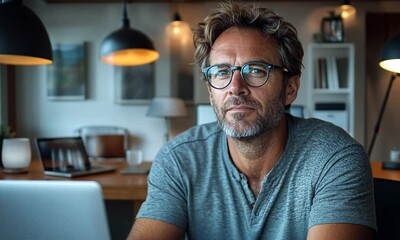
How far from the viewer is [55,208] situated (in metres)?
0.79

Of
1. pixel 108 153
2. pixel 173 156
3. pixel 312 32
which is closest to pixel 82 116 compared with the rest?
pixel 108 153

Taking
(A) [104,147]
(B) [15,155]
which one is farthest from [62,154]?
(A) [104,147]

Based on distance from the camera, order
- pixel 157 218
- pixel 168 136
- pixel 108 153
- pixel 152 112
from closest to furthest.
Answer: pixel 157 218
pixel 108 153
pixel 152 112
pixel 168 136

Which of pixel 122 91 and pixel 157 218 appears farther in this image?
pixel 122 91

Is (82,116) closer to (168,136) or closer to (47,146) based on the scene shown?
(168,136)

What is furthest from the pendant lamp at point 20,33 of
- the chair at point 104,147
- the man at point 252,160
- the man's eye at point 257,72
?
the chair at point 104,147

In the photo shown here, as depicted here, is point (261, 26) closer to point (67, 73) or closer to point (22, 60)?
point (22, 60)

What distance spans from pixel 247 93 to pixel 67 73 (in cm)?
474

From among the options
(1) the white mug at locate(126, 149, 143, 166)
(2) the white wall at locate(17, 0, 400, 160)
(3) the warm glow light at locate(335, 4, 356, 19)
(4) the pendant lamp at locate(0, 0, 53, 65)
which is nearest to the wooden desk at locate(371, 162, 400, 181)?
(1) the white mug at locate(126, 149, 143, 166)

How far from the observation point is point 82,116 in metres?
5.61

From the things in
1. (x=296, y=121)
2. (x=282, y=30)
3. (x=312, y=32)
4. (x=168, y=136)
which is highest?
(x=312, y=32)

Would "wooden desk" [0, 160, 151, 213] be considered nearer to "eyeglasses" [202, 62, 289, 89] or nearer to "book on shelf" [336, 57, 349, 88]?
"eyeglasses" [202, 62, 289, 89]

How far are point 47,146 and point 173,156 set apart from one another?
120 centimetres

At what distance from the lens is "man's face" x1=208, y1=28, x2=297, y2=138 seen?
1.25 metres
